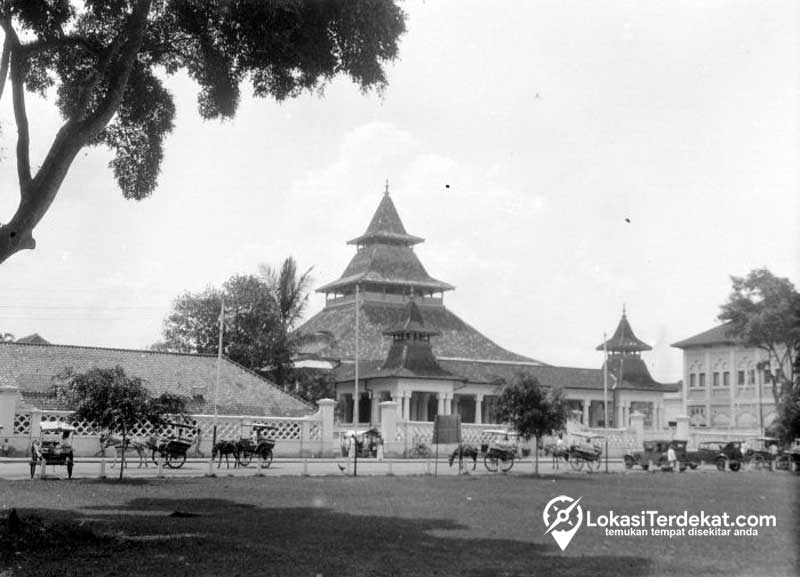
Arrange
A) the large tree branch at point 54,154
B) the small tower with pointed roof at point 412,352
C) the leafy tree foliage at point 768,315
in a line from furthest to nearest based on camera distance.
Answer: the small tower with pointed roof at point 412,352 → the leafy tree foliage at point 768,315 → the large tree branch at point 54,154

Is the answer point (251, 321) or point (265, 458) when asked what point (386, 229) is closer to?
point (251, 321)

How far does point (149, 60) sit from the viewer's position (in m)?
12.9

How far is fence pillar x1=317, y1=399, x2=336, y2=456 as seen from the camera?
109 feet

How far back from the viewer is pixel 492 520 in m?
12.9

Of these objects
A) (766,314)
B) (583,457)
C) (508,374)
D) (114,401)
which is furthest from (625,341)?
(114,401)

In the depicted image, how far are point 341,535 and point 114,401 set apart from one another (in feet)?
34.2

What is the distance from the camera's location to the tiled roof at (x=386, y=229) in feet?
213

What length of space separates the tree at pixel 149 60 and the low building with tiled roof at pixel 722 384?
5082 centimetres

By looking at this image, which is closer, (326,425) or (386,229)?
(326,425)

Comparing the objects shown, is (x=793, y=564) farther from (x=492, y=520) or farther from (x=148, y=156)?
(x=148, y=156)

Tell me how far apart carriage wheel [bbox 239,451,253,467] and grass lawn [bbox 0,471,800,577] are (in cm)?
713

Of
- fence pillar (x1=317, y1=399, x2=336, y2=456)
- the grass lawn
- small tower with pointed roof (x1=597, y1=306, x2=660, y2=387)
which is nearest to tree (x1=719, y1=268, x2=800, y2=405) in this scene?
small tower with pointed roof (x1=597, y1=306, x2=660, y2=387)

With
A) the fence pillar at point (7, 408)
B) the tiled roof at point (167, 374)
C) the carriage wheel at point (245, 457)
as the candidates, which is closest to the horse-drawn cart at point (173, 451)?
the carriage wheel at point (245, 457)

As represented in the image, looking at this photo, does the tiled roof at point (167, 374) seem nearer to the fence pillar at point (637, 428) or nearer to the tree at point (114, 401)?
the tree at point (114, 401)
